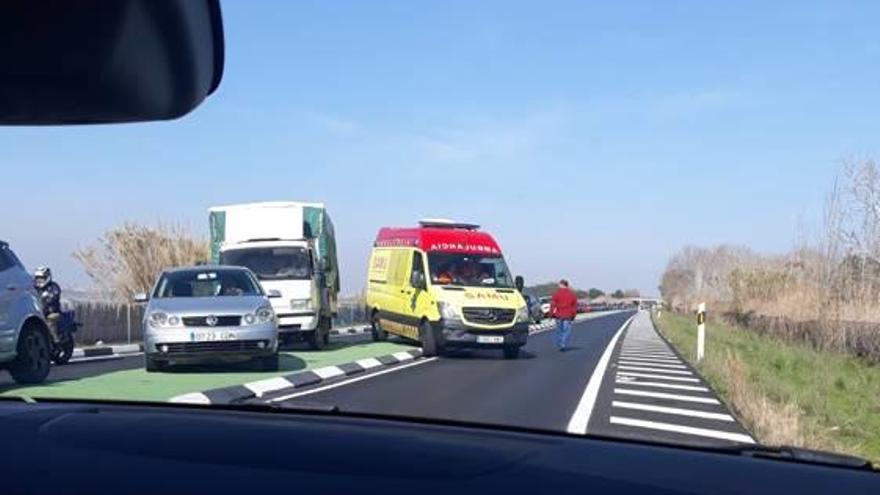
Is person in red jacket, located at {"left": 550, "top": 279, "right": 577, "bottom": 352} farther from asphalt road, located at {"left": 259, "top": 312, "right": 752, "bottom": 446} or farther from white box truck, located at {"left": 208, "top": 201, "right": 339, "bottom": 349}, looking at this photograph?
white box truck, located at {"left": 208, "top": 201, "right": 339, "bottom": 349}

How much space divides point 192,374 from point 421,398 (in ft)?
11.8

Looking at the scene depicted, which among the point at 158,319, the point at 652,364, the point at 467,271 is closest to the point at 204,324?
the point at 158,319

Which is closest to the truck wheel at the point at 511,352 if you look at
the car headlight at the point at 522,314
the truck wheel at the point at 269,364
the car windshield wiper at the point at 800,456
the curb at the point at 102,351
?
the car headlight at the point at 522,314

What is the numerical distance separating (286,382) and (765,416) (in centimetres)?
628

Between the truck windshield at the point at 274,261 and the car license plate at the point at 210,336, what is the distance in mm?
6544

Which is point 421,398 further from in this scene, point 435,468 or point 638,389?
point 435,468

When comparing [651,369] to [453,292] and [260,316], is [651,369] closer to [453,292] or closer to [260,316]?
[453,292]

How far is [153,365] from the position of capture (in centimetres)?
1611

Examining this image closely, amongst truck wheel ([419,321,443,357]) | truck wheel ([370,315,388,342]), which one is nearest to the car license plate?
truck wheel ([419,321,443,357])

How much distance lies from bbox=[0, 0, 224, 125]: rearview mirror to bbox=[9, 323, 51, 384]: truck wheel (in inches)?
442

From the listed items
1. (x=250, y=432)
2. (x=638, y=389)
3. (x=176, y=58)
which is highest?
(x=176, y=58)

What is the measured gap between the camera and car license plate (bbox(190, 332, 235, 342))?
15383 millimetres

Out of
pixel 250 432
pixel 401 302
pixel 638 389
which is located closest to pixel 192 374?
pixel 638 389

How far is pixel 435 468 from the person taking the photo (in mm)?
2496
